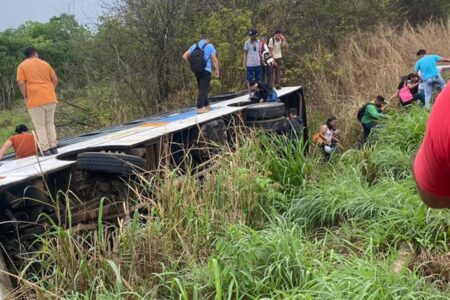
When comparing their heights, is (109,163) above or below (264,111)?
above

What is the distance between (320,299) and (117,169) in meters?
2.54

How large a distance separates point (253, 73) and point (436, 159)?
867 cm

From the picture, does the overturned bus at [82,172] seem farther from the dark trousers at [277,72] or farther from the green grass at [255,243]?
the dark trousers at [277,72]

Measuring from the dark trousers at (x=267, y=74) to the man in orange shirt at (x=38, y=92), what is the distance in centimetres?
442

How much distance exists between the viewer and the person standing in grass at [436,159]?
109 centimetres

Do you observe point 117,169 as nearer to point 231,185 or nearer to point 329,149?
point 231,185

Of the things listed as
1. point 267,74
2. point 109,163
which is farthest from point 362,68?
point 109,163

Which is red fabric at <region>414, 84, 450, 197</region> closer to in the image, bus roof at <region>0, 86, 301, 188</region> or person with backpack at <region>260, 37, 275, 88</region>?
bus roof at <region>0, 86, 301, 188</region>

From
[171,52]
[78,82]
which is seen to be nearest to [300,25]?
[171,52]

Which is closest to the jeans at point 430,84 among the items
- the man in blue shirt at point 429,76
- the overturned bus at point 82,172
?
the man in blue shirt at point 429,76

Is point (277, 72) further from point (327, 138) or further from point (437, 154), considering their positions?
point (437, 154)

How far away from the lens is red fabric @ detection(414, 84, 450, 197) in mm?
1084

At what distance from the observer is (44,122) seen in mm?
6453

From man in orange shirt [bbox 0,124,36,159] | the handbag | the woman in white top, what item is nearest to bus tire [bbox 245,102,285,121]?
the woman in white top
